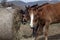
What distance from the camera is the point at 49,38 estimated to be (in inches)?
177

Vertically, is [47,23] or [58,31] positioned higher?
[47,23]

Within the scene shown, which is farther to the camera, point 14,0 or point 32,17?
point 14,0

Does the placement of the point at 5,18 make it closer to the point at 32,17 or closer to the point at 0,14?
the point at 0,14

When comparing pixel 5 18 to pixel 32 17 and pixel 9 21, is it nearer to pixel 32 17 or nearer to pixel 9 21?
pixel 9 21

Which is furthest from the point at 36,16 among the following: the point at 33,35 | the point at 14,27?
the point at 33,35

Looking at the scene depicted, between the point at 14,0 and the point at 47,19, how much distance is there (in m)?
1.92

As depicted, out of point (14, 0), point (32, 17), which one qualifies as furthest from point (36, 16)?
point (14, 0)

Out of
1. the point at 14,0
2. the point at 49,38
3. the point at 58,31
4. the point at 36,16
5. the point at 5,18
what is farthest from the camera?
the point at 14,0

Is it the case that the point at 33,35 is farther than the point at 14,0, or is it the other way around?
the point at 14,0

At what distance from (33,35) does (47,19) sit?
69 centimetres

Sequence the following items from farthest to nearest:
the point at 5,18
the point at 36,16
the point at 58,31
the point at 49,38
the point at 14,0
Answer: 1. the point at 14,0
2. the point at 58,31
3. the point at 49,38
4. the point at 36,16
5. the point at 5,18

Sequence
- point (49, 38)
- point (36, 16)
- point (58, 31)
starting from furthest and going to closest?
1. point (58, 31)
2. point (49, 38)
3. point (36, 16)

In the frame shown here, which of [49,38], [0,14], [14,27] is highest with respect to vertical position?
[0,14]

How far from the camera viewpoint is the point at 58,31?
16.1ft
